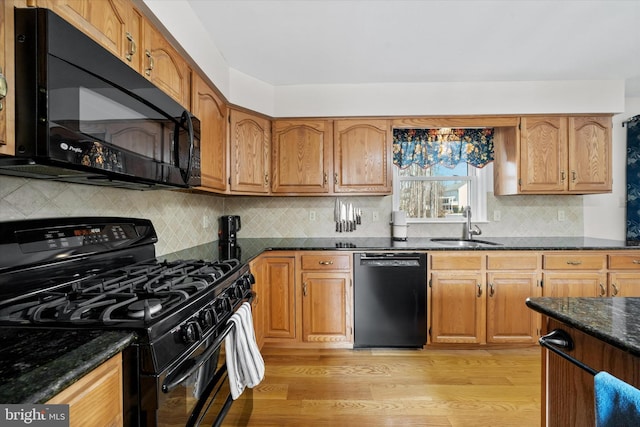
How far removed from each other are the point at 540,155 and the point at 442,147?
0.84 meters

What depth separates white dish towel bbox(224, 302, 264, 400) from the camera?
118cm

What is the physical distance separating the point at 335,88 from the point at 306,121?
0.40 metres

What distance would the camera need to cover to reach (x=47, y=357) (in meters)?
0.61

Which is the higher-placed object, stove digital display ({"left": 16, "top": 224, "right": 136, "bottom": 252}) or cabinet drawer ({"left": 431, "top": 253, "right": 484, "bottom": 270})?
stove digital display ({"left": 16, "top": 224, "right": 136, "bottom": 252})

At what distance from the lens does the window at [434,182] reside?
303cm

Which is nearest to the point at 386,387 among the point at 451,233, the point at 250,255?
the point at 250,255

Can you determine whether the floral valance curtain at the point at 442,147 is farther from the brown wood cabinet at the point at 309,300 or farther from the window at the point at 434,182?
the brown wood cabinet at the point at 309,300

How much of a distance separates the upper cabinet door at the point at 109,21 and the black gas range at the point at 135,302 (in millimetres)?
706

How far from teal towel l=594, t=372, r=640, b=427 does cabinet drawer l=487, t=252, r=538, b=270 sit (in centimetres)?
207

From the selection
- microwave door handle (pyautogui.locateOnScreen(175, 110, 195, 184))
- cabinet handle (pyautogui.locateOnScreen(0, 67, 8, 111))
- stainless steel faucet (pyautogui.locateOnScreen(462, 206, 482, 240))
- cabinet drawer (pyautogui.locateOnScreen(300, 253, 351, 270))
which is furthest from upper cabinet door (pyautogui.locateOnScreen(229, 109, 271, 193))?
stainless steel faucet (pyautogui.locateOnScreen(462, 206, 482, 240))

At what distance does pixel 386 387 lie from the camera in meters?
1.97

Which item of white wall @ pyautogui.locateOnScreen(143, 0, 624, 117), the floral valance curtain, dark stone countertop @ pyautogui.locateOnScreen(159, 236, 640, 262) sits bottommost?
dark stone countertop @ pyautogui.locateOnScreen(159, 236, 640, 262)

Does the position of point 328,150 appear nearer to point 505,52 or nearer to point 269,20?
point 269,20

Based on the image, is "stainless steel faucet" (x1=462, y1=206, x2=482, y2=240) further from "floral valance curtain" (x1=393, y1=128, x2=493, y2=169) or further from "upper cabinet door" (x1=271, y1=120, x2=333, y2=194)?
"upper cabinet door" (x1=271, y1=120, x2=333, y2=194)
